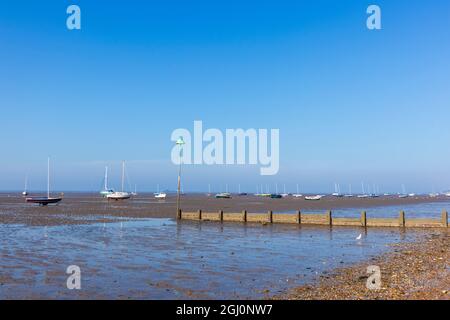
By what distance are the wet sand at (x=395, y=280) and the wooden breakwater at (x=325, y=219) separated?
49.2 ft

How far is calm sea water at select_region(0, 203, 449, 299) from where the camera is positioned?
51.1ft

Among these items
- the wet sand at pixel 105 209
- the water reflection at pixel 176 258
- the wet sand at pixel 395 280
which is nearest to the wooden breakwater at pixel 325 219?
the water reflection at pixel 176 258

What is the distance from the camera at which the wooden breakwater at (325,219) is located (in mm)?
38812

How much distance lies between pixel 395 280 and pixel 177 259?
35.4ft

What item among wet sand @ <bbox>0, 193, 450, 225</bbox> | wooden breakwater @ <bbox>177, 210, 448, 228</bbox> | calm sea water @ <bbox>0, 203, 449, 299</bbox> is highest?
wooden breakwater @ <bbox>177, 210, 448, 228</bbox>

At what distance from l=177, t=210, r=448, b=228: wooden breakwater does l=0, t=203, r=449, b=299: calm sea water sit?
8.42 ft

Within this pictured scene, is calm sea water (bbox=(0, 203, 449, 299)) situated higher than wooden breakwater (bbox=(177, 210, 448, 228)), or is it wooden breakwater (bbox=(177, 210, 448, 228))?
wooden breakwater (bbox=(177, 210, 448, 228))

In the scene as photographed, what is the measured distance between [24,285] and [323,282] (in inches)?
447

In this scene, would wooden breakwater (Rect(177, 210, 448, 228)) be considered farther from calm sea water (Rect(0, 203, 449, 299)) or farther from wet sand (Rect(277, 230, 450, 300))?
wet sand (Rect(277, 230, 450, 300))

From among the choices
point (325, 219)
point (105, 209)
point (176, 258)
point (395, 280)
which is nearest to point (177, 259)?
point (176, 258)

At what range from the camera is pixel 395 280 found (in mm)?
16500

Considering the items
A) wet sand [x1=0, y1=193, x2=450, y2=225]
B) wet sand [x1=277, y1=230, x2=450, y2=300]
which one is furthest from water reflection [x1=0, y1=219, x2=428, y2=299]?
wet sand [x1=0, y1=193, x2=450, y2=225]
